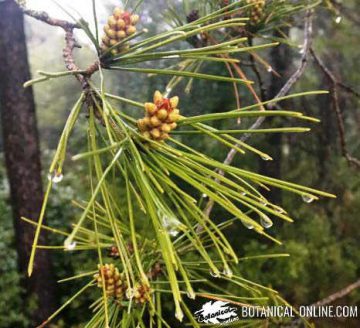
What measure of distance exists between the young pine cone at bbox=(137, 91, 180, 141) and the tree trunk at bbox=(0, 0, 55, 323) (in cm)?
185

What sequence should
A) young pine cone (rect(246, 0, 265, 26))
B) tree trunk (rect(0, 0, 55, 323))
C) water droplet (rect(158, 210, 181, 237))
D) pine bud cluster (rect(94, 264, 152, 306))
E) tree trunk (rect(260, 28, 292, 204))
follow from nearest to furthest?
water droplet (rect(158, 210, 181, 237)) → pine bud cluster (rect(94, 264, 152, 306)) → young pine cone (rect(246, 0, 265, 26)) → tree trunk (rect(0, 0, 55, 323)) → tree trunk (rect(260, 28, 292, 204))

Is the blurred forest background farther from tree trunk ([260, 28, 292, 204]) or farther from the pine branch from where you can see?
the pine branch

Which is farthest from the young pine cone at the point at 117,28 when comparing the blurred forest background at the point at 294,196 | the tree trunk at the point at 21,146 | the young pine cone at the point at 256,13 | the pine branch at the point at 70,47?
the blurred forest background at the point at 294,196

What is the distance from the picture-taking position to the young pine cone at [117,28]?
43 cm

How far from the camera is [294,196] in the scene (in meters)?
3.35

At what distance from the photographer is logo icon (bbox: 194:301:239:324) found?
608mm

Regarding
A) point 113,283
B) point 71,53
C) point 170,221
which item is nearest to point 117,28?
point 71,53

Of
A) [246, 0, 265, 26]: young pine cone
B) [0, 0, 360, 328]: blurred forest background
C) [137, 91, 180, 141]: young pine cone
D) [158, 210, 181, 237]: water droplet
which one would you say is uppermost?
[246, 0, 265, 26]: young pine cone

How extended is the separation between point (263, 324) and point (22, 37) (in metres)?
1.91

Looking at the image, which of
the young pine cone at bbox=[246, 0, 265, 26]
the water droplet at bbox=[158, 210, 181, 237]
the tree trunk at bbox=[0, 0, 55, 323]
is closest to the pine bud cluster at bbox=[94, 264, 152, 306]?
the water droplet at bbox=[158, 210, 181, 237]

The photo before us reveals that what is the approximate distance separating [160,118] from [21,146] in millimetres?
1911

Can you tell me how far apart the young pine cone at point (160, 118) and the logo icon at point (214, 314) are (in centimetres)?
33

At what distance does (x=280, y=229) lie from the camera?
3.03 meters

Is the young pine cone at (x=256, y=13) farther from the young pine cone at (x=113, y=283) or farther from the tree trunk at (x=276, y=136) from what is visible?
the tree trunk at (x=276, y=136)
